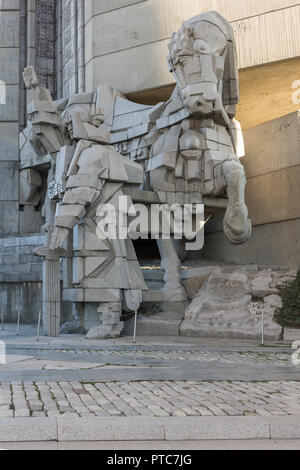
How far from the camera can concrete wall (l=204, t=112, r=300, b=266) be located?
13.9 metres

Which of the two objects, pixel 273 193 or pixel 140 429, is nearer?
pixel 140 429

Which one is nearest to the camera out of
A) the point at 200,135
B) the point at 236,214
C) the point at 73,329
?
the point at 73,329

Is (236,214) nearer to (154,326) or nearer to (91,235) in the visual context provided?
(154,326)

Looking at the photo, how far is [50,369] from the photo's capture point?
604 cm

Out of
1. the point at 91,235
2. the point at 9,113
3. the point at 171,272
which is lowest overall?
the point at 171,272

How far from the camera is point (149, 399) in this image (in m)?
4.57

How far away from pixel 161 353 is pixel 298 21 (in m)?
11.9

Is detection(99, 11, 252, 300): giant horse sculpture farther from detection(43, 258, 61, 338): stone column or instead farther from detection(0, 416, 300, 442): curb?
detection(0, 416, 300, 442): curb

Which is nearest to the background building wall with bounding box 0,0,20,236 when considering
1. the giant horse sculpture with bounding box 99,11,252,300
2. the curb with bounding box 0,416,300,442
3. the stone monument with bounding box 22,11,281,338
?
the stone monument with bounding box 22,11,281,338

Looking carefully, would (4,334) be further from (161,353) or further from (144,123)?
(144,123)

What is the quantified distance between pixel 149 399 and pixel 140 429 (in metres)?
0.84


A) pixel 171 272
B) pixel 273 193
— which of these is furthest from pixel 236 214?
pixel 273 193

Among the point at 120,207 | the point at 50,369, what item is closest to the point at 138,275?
the point at 120,207

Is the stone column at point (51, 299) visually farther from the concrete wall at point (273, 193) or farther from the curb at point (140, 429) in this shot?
the curb at point (140, 429)
